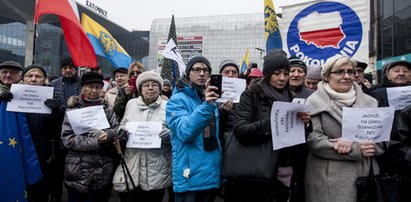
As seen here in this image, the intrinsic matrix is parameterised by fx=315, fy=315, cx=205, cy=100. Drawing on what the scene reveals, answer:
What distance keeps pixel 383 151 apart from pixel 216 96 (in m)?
1.40

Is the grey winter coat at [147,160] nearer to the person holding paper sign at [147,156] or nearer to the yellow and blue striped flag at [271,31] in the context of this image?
the person holding paper sign at [147,156]

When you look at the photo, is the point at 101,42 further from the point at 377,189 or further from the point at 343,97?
the point at 377,189

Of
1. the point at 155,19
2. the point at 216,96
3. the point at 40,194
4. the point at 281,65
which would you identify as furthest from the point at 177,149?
the point at 155,19

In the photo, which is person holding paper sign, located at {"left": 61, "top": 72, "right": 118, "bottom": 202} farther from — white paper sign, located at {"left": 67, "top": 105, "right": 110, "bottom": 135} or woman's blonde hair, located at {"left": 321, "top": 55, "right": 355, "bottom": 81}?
woman's blonde hair, located at {"left": 321, "top": 55, "right": 355, "bottom": 81}

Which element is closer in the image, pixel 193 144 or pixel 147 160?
pixel 193 144

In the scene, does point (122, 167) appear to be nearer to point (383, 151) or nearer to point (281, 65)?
point (281, 65)

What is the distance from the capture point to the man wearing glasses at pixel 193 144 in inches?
107

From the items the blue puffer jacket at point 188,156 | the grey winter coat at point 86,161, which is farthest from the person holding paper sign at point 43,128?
the blue puffer jacket at point 188,156

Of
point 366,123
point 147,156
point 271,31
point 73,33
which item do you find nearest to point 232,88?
point 147,156

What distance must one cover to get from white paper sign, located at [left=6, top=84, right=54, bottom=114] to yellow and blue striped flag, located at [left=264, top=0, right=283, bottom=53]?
3283mm

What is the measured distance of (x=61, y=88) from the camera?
4711 mm

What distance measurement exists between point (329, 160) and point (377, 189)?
1.29 feet

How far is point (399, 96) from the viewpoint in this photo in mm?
3283

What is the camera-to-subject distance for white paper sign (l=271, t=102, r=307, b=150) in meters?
2.35
